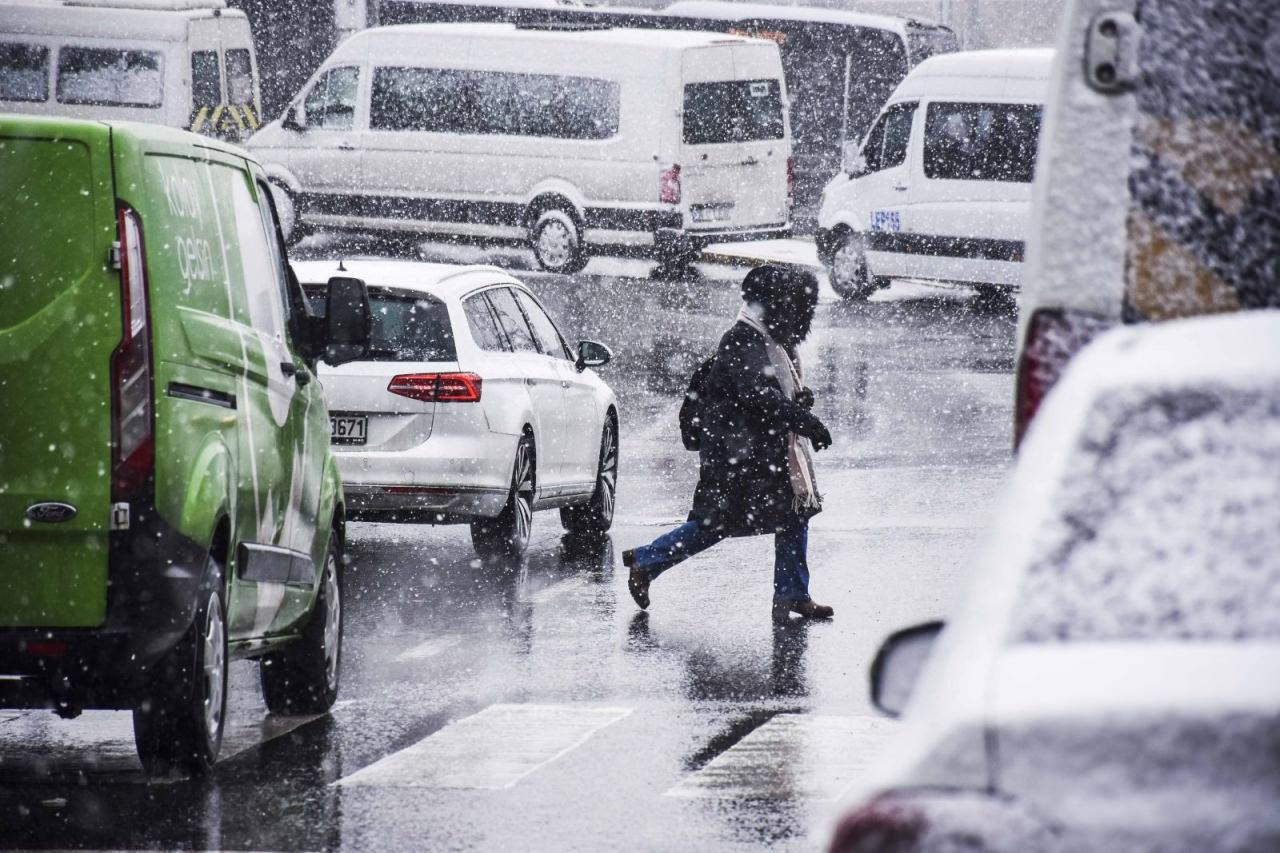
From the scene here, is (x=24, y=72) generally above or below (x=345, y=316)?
below

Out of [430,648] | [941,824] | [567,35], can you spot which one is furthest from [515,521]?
[567,35]

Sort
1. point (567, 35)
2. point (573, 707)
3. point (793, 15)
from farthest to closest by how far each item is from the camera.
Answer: point (793, 15), point (567, 35), point (573, 707)

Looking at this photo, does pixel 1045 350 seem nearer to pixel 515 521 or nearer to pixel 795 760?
pixel 795 760

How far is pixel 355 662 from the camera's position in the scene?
9.99 m

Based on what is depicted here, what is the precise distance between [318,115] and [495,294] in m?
14.7

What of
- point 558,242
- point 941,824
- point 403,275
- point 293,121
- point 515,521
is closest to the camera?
point 941,824

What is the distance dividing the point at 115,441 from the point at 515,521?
6.07m

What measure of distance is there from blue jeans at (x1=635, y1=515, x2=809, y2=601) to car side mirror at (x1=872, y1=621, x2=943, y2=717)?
266 inches

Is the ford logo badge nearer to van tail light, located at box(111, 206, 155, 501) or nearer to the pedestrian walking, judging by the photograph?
van tail light, located at box(111, 206, 155, 501)

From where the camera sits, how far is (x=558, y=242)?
88.6 feet

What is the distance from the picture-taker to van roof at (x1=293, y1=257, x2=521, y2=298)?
40.2 ft

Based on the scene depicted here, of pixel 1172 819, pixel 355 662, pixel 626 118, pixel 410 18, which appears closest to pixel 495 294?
pixel 355 662

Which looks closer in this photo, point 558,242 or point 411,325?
point 411,325

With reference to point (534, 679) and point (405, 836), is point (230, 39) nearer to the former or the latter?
point (534, 679)
